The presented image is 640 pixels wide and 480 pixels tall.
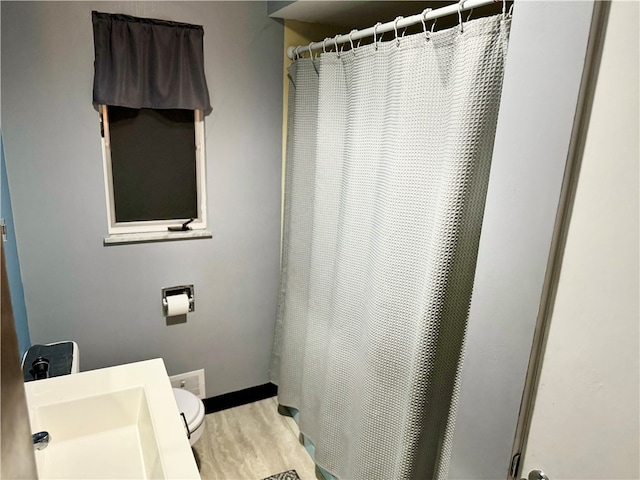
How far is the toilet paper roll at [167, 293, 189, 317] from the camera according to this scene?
2.10 m

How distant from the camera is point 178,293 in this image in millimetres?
2178

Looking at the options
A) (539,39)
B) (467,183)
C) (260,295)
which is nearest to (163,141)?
(260,295)

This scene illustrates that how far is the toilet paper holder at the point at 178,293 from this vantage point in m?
2.13

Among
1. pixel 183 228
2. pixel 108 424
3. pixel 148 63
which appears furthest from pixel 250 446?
pixel 148 63

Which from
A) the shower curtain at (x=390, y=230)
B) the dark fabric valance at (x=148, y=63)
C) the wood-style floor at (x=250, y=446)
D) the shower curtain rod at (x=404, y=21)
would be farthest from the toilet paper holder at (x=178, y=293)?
the shower curtain rod at (x=404, y=21)

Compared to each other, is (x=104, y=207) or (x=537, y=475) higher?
(x=104, y=207)

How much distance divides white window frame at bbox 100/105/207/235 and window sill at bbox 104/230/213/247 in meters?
0.03

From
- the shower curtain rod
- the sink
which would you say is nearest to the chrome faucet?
the sink

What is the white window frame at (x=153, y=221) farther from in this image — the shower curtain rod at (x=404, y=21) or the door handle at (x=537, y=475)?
the door handle at (x=537, y=475)

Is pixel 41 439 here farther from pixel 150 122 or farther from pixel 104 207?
pixel 150 122

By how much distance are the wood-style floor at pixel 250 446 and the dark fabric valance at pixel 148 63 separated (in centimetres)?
175

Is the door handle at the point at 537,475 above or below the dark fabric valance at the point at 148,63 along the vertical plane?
below

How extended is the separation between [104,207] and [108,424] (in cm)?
100

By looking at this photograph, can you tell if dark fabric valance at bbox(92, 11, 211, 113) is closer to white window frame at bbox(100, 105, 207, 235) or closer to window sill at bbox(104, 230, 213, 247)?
white window frame at bbox(100, 105, 207, 235)
